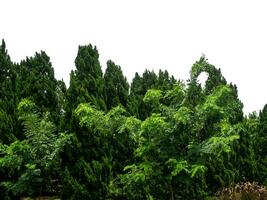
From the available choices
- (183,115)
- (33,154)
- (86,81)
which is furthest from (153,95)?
(86,81)

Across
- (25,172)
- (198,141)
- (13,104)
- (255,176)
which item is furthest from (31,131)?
(255,176)

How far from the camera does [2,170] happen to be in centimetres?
1346

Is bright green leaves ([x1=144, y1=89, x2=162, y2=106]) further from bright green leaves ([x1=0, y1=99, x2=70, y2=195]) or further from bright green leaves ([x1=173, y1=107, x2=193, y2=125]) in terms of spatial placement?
bright green leaves ([x1=0, y1=99, x2=70, y2=195])

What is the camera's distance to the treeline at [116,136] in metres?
10.6

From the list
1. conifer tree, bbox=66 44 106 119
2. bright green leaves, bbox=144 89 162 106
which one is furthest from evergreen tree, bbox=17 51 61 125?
bright green leaves, bbox=144 89 162 106

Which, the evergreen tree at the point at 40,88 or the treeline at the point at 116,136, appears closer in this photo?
the treeline at the point at 116,136

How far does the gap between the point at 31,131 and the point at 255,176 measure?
774cm

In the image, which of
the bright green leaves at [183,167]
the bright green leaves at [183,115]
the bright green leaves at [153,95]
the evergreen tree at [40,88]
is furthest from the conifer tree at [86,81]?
the bright green leaves at [183,167]

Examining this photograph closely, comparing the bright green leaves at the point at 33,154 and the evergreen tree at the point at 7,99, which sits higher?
the evergreen tree at the point at 7,99

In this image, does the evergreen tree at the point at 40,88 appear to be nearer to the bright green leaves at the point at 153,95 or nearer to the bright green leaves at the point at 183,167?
the bright green leaves at the point at 153,95

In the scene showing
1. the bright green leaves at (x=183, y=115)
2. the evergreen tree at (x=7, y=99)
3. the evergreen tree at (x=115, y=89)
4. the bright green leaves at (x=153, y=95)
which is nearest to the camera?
the bright green leaves at (x=183, y=115)

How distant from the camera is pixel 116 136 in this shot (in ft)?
45.3

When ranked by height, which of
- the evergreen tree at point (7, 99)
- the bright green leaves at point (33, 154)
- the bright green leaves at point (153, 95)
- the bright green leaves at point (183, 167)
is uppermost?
the evergreen tree at point (7, 99)

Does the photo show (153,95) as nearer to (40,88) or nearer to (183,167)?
(183,167)
